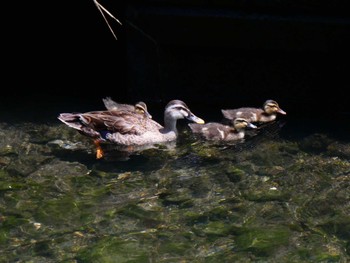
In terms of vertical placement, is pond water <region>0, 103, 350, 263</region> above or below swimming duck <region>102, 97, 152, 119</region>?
below

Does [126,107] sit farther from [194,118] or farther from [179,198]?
[179,198]

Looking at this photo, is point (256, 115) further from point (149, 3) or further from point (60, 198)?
point (60, 198)

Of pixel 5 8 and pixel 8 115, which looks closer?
pixel 8 115

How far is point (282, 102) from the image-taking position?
958 centimetres

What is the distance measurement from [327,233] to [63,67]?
17.0 feet

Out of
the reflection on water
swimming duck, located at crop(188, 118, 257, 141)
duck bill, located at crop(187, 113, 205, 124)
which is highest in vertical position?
duck bill, located at crop(187, 113, 205, 124)

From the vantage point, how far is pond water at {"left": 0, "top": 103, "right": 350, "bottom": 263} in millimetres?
6676

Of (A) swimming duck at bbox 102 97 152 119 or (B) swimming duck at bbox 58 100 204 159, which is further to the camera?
(A) swimming duck at bbox 102 97 152 119

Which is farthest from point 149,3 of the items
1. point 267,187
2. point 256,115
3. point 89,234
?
point 89,234

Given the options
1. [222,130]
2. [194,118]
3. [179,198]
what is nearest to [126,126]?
[194,118]

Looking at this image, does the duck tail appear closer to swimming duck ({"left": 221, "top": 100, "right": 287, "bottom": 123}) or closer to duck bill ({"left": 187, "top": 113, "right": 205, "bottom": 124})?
duck bill ({"left": 187, "top": 113, "right": 205, "bottom": 124})

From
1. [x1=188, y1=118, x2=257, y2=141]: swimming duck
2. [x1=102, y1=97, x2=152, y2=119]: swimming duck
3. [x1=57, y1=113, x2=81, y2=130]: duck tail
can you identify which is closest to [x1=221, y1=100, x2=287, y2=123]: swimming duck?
[x1=188, y1=118, x2=257, y2=141]: swimming duck

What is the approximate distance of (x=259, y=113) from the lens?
917cm

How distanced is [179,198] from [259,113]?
2025 mm
